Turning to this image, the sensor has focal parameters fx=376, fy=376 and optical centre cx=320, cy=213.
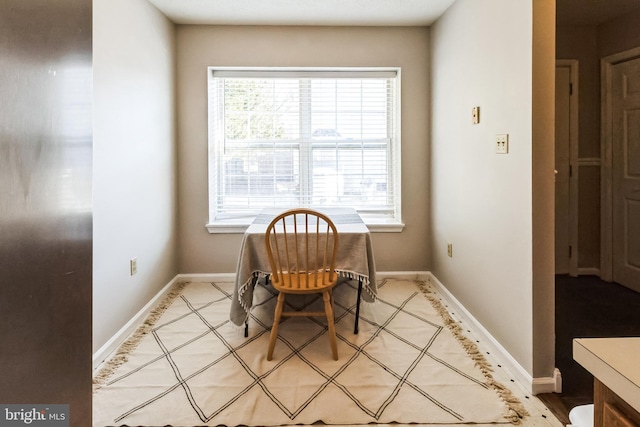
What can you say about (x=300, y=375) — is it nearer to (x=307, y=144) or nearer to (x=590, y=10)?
(x=307, y=144)

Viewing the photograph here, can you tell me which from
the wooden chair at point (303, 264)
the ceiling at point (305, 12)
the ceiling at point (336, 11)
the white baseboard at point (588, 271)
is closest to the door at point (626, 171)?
the white baseboard at point (588, 271)

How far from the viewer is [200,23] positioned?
11.5 ft

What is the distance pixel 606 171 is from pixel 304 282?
131 inches

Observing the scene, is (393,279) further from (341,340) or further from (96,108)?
(96,108)

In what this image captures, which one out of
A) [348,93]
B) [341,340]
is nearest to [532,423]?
[341,340]

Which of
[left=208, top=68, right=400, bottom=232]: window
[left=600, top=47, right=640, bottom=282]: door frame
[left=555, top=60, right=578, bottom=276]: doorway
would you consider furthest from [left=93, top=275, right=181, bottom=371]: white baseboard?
[left=600, top=47, right=640, bottom=282]: door frame

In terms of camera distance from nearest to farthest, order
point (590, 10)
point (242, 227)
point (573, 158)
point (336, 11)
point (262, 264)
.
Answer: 1. point (262, 264)
2. point (336, 11)
3. point (590, 10)
4. point (242, 227)
5. point (573, 158)

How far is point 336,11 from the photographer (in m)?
3.24

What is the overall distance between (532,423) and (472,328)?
3.18 ft

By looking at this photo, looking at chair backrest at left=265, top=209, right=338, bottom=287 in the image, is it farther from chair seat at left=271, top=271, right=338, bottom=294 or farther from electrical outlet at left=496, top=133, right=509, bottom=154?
electrical outlet at left=496, top=133, right=509, bottom=154

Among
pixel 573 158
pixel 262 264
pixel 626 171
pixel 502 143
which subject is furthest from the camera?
pixel 573 158

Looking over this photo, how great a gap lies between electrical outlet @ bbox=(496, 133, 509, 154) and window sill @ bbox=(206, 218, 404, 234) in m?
1.59

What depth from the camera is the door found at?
3.41 meters

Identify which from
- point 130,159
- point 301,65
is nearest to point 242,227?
point 130,159
